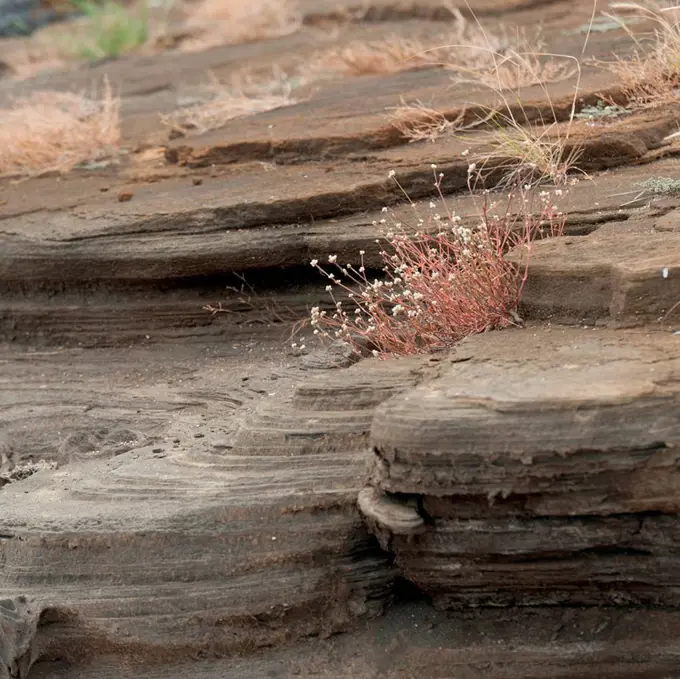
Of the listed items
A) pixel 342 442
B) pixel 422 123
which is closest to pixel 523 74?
pixel 422 123

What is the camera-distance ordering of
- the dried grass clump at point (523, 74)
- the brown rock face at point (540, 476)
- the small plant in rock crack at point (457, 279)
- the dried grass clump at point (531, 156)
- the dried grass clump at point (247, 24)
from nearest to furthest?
the brown rock face at point (540, 476) < the small plant in rock crack at point (457, 279) < the dried grass clump at point (531, 156) < the dried grass clump at point (523, 74) < the dried grass clump at point (247, 24)

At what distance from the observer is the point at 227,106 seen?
770 cm

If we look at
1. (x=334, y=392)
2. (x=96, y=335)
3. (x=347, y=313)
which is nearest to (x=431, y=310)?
(x=334, y=392)

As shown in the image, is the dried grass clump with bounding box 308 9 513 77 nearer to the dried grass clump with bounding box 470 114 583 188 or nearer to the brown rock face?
the dried grass clump with bounding box 470 114 583 188

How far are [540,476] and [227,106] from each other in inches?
190

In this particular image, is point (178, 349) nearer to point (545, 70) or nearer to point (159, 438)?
point (159, 438)

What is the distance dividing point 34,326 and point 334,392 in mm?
2922

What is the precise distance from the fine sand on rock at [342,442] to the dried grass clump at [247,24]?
5.11 metres

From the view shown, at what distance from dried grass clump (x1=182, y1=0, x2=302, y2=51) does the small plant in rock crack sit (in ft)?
20.6

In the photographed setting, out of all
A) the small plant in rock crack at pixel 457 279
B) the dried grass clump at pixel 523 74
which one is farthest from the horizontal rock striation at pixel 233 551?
the dried grass clump at pixel 523 74

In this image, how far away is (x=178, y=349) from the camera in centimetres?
621

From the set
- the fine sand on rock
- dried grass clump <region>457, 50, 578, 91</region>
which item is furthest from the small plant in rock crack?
dried grass clump <region>457, 50, 578, 91</region>

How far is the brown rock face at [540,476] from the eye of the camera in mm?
3465

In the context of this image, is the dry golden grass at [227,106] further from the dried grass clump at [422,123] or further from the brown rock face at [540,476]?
the brown rock face at [540,476]
